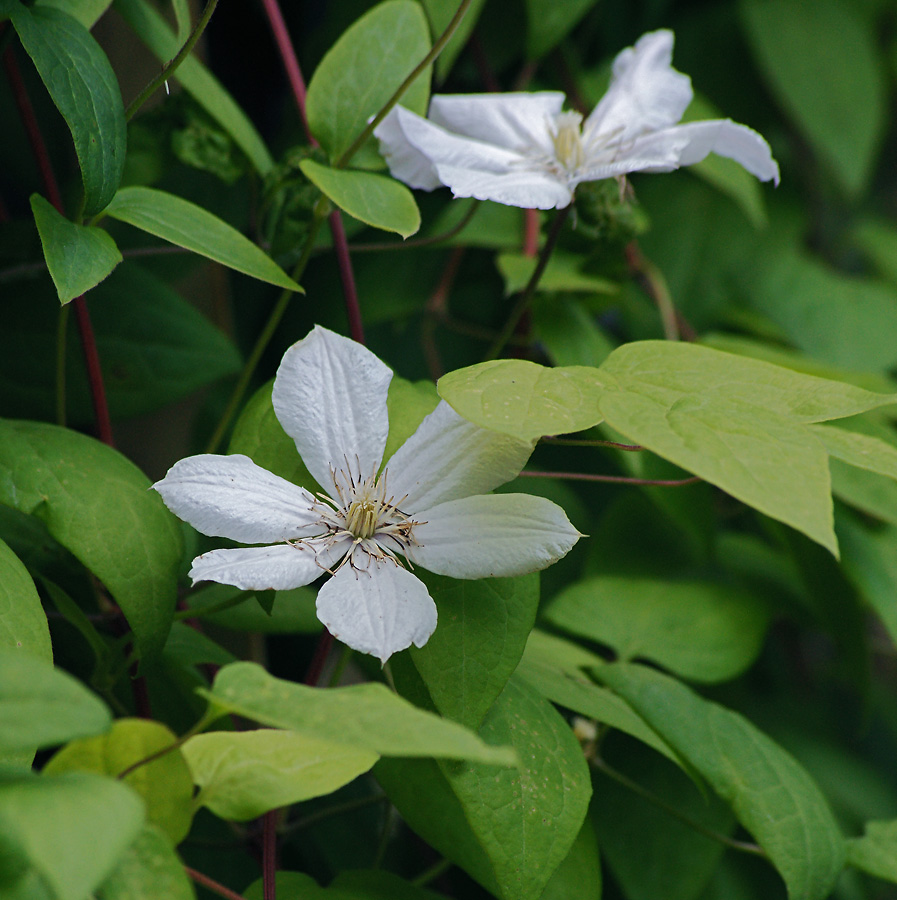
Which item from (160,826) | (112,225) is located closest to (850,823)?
(160,826)

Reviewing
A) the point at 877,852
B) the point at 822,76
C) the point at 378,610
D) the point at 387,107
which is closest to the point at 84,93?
the point at 387,107

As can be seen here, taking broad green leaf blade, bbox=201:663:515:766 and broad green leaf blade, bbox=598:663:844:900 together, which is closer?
broad green leaf blade, bbox=201:663:515:766

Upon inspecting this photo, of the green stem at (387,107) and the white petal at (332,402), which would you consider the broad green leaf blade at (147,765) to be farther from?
the green stem at (387,107)

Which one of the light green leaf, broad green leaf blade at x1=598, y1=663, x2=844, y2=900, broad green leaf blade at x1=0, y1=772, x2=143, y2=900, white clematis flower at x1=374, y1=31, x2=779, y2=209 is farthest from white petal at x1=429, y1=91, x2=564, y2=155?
broad green leaf blade at x1=0, y1=772, x2=143, y2=900

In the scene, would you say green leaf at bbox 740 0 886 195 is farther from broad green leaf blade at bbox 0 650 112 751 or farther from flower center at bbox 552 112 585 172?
broad green leaf blade at bbox 0 650 112 751

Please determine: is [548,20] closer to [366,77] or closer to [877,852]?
[366,77]
